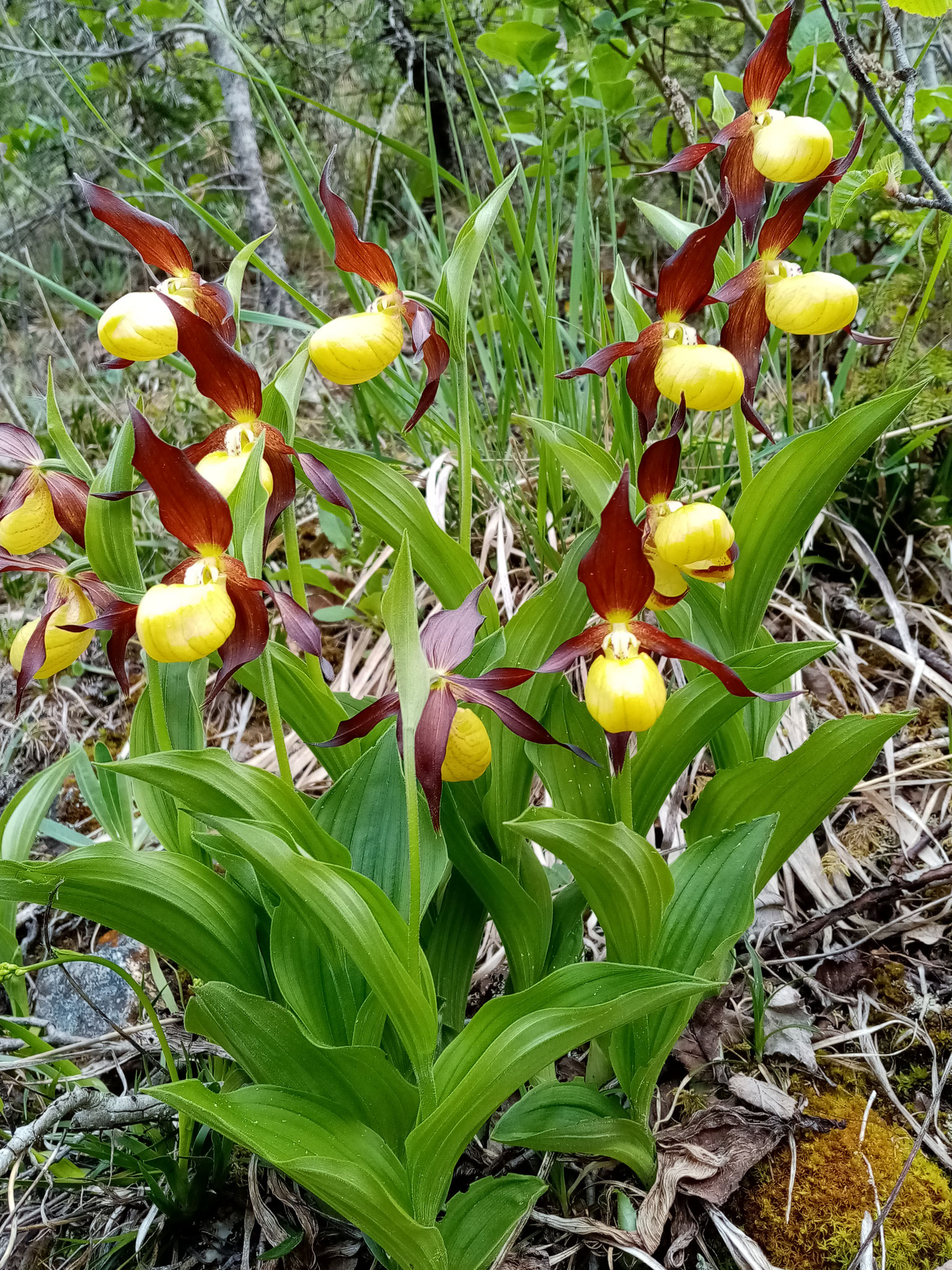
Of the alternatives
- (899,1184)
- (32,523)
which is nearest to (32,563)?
(32,523)

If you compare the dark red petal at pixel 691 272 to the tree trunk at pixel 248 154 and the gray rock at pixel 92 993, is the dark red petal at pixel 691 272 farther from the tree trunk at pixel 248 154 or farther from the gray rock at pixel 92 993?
the tree trunk at pixel 248 154

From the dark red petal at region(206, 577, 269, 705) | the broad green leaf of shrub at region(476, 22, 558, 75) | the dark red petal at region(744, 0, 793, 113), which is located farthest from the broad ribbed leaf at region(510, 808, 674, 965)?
the broad green leaf of shrub at region(476, 22, 558, 75)

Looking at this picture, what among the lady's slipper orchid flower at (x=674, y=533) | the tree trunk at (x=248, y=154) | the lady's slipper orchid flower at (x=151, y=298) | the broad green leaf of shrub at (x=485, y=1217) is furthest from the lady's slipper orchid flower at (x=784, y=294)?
the tree trunk at (x=248, y=154)

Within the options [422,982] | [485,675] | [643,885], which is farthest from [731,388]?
[422,982]

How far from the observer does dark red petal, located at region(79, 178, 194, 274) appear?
3.49 ft

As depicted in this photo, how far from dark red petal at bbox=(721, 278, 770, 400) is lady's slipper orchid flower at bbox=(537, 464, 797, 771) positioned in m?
0.40

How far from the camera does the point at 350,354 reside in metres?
1.09

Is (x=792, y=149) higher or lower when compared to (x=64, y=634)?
higher

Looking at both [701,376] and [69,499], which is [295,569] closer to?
[69,499]

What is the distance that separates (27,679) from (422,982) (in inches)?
24.5

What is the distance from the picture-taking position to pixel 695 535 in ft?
3.01

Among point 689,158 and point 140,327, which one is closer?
point 140,327

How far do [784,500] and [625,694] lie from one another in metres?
0.50

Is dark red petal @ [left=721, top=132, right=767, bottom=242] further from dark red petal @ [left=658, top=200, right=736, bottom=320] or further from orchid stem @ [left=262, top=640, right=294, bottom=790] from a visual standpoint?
orchid stem @ [left=262, top=640, right=294, bottom=790]
